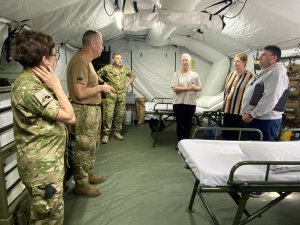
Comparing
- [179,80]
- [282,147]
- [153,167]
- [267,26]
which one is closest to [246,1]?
[267,26]

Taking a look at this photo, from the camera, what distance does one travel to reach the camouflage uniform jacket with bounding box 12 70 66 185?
1.21m

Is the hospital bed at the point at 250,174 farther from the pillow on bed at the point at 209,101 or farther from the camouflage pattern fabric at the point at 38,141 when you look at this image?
the pillow on bed at the point at 209,101

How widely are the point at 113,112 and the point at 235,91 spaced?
236cm

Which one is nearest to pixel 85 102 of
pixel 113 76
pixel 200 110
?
pixel 113 76

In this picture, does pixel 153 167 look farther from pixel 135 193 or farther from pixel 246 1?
pixel 246 1

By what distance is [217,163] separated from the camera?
1604 mm

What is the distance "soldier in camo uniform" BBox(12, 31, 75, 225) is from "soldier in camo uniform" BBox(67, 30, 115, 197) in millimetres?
731

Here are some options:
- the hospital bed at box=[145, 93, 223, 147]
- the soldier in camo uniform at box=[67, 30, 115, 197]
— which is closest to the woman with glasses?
the hospital bed at box=[145, 93, 223, 147]

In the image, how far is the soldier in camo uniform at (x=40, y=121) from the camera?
121 centimetres

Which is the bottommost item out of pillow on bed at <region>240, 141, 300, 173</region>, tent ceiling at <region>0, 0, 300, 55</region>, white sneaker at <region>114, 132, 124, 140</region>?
white sneaker at <region>114, 132, 124, 140</region>

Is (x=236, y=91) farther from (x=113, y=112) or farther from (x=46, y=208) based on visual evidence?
(x=46, y=208)

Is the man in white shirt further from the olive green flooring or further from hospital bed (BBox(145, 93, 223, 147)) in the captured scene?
hospital bed (BBox(145, 93, 223, 147))

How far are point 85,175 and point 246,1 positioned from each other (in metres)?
2.53

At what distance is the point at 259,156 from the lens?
1577 millimetres
